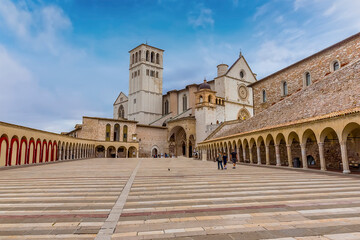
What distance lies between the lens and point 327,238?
337cm

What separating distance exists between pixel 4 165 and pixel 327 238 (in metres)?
20.4

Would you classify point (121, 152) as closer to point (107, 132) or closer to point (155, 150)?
point (107, 132)

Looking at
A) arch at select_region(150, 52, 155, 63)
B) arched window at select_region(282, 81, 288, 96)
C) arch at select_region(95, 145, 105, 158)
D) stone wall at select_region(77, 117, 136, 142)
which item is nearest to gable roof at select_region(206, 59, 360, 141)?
arched window at select_region(282, 81, 288, 96)

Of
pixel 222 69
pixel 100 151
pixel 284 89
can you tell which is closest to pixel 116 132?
pixel 100 151

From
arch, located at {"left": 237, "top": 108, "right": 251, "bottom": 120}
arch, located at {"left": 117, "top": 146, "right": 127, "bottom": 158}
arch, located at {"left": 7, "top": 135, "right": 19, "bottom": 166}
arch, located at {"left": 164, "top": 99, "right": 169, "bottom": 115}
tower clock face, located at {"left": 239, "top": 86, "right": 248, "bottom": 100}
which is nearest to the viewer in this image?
arch, located at {"left": 7, "top": 135, "right": 19, "bottom": 166}

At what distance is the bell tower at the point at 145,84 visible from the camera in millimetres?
58188

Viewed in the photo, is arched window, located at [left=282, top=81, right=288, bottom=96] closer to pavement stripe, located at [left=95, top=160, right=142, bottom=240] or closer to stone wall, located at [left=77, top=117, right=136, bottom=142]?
pavement stripe, located at [left=95, top=160, right=142, bottom=240]

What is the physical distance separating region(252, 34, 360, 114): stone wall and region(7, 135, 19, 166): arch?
2668 centimetres

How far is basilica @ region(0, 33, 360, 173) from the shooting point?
14.9 meters

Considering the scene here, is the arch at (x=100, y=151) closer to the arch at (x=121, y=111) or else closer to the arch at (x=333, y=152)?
the arch at (x=121, y=111)

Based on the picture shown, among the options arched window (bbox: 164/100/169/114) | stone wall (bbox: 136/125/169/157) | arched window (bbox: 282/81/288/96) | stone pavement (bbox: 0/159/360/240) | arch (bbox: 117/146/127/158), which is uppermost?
arched window (bbox: 164/100/169/114)

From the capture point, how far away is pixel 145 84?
58.6 m

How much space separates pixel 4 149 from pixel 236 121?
2939cm

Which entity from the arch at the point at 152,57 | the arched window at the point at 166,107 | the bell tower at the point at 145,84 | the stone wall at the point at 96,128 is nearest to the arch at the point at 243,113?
the arched window at the point at 166,107
